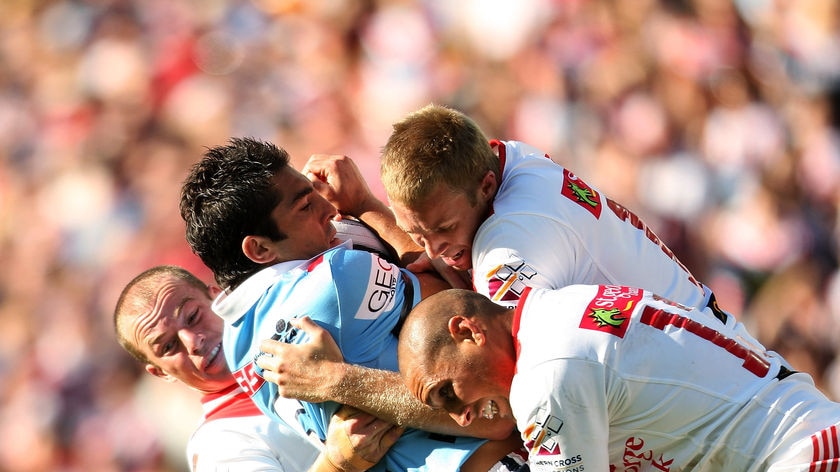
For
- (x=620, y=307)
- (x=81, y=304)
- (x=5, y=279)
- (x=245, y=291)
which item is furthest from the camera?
(x=5, y=279)

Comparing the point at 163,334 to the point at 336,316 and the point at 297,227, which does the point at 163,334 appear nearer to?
the point at 297,227

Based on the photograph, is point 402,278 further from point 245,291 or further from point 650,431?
point 650,431

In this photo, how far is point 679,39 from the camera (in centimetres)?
736

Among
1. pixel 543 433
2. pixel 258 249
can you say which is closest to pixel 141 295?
pixel 258 249

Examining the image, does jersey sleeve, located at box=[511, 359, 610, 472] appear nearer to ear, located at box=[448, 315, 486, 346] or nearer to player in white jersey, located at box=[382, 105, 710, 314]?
ear, located at box=[448, 315, 486, 346]

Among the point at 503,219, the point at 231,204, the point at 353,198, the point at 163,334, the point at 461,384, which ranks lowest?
the point at 163,334

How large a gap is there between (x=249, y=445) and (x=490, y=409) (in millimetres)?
1684

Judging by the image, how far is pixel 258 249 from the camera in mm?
4164

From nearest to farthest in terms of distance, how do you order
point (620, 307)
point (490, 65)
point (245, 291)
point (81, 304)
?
1. point (620, 307)
2. point (245, 291)
3. point (490, 65)
4. point (81, 304)

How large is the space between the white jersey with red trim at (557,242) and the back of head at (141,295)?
1887mm

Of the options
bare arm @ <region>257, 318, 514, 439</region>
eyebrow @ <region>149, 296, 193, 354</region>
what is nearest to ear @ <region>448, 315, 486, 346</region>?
bare arm @ <region>257, 318, 514, 439</region>

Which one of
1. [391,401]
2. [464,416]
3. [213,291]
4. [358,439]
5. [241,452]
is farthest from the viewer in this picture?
[213,291]

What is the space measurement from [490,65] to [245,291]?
15.2ft

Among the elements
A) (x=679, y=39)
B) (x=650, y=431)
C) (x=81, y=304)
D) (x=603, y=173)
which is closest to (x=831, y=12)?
(x=679, y=39)
